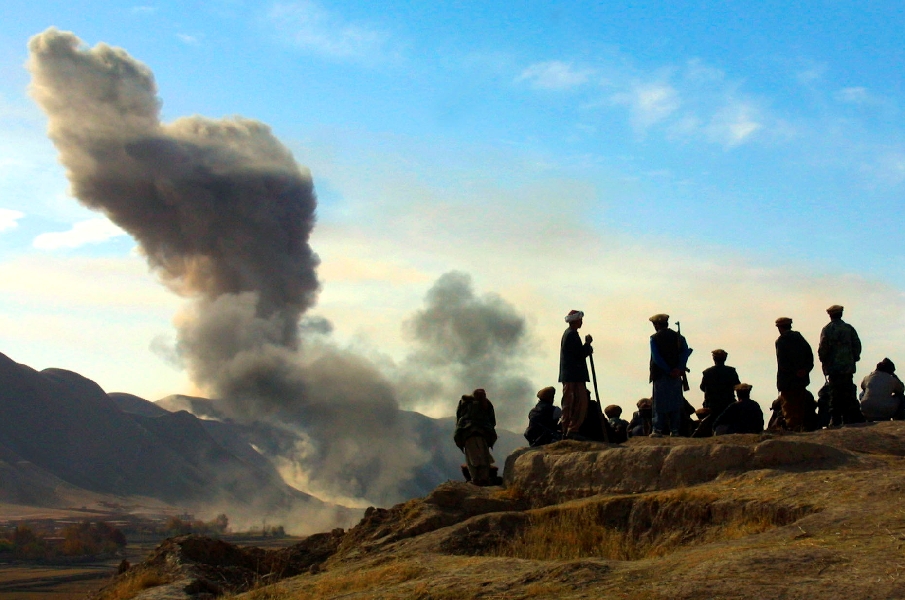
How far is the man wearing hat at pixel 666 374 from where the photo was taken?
12.5 metres

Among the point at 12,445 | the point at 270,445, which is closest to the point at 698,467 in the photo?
the point at 12,445

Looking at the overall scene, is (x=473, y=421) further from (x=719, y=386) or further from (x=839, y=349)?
(x=839, y=349)

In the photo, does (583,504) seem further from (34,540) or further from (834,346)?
(34,540)

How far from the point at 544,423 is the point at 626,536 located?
13.7ft

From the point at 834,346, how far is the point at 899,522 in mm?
5457

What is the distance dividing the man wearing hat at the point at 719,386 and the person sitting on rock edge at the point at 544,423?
2102 mm

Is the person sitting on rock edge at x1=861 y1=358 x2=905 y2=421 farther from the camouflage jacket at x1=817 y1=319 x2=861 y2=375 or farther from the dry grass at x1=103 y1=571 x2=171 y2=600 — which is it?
the dry grass at x1=103 y1=571 x2=171 y2=600

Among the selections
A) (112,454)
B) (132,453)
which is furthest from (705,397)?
(132,453)

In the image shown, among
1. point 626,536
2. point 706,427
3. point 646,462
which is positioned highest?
point 706,427

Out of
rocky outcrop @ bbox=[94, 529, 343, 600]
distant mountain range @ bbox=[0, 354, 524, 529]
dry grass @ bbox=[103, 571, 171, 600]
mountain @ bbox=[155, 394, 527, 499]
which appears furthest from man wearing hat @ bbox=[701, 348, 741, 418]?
distant mountain range @ bbox=[0, 354, 524, 529]

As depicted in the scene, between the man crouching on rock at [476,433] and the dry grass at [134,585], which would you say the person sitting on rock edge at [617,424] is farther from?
the dry grass at [134,585]

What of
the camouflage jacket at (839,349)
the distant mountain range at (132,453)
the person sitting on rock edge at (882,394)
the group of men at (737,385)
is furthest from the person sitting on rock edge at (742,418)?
the distant mountain range at (132,453)

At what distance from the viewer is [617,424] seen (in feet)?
46.5

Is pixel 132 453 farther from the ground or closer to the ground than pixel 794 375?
farther from the ground
